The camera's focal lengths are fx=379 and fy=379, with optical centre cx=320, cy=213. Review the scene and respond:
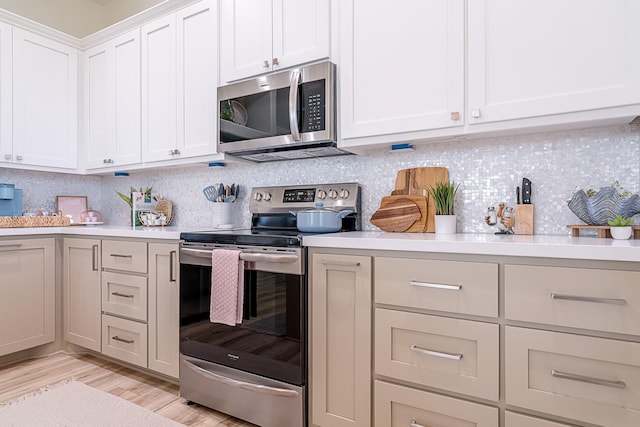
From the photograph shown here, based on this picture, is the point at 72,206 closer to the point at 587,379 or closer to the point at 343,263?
the point at 343,263

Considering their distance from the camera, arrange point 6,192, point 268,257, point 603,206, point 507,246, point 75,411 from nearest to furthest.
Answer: point 507,246
point 603,206
point 268,257
point 75,411
point 6,192

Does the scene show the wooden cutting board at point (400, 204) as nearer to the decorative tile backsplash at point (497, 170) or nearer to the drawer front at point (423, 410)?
the decorative tile backsplash at point (497, 170)

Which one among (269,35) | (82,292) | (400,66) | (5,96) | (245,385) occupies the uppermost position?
(269,35)

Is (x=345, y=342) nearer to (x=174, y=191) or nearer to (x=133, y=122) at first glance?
(x=174, y=191)

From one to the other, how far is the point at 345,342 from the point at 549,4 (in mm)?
1595

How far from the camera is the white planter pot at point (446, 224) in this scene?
72.1 inches

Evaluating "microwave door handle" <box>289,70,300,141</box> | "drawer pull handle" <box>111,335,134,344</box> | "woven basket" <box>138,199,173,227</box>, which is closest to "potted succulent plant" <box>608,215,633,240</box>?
"microwave door handle" <box>289,70,300,141</box>

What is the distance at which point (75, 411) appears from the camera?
6.45 ft

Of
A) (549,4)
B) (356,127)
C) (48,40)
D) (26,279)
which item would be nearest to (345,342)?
(356,127)

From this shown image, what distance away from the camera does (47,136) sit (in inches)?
120

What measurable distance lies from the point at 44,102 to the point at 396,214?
9.62 ft

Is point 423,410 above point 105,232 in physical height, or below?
below

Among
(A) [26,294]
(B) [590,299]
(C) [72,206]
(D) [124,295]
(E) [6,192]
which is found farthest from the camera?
(C) [72,206]

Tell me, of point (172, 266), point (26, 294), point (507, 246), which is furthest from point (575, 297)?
point (26, 294)
